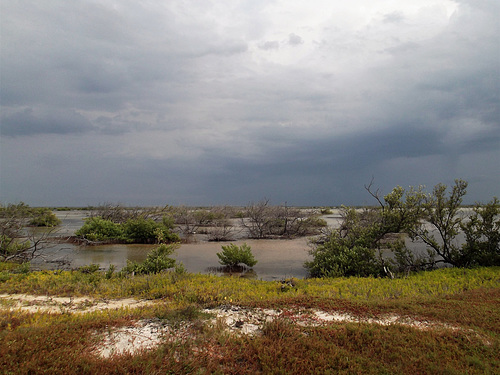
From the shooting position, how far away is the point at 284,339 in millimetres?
5652

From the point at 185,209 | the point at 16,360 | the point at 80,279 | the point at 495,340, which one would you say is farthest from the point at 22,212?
the point at 495,340

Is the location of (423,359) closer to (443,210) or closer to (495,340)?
(495,340)

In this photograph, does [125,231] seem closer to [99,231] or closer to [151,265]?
[99,231]

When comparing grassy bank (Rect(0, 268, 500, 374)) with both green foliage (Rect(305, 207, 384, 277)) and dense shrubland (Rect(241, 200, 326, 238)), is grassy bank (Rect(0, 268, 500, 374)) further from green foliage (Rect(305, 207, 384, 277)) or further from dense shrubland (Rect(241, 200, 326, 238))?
dense shrubland (Rect(241, 200, 326, 238))

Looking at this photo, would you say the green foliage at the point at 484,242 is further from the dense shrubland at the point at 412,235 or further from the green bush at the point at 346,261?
the green bush at the point at 346,261

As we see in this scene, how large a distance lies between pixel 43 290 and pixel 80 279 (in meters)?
1.46

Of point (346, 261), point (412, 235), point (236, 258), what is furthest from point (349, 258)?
point (236, 258)

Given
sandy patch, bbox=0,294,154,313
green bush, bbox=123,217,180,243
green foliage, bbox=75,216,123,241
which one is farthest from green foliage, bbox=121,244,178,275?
green foliage, bbox=75,216,123,241

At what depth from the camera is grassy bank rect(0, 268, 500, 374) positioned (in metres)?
4.74

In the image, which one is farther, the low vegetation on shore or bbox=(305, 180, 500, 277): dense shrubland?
bbox=(305, 180, 500, 277): dense shrubland

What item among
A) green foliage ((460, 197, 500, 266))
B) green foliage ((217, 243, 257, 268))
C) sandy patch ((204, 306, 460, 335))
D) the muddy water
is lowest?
the muddy water

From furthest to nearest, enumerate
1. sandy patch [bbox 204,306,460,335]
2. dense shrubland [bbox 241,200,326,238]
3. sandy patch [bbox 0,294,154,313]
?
A: dense shrubland [bbox 241,200,326,238] → sandy patch [bbox 0,294,154,313] → sandy patch [bbox 204,306,460,335]

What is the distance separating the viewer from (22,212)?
70.4 feet

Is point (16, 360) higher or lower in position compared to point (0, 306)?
higher
